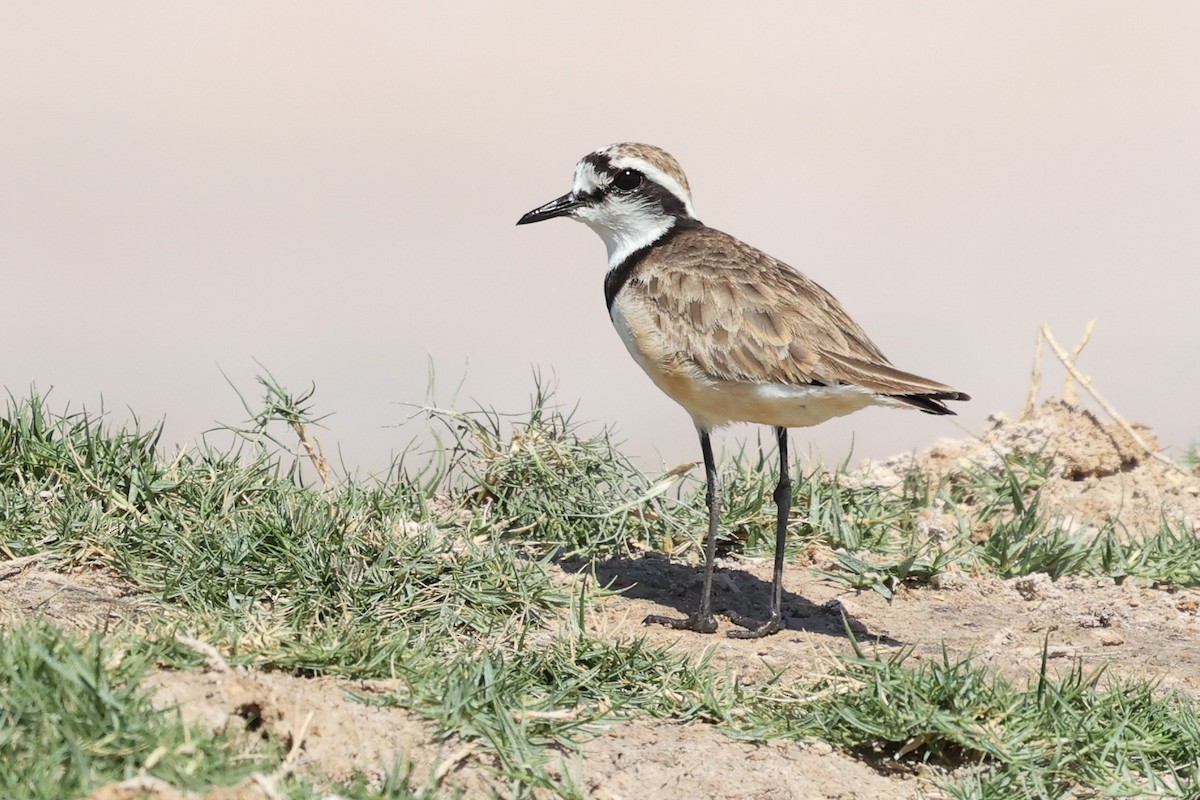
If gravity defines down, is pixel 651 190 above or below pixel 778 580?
above

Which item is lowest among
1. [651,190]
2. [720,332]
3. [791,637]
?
[791,637]

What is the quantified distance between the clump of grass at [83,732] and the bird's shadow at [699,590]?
95.4 inches

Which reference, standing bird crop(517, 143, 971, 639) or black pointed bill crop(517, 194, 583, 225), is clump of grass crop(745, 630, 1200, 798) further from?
black pointed bill crop(517, 194, 583, 225)

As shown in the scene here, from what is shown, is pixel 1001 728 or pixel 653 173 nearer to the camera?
pixel 1001 728

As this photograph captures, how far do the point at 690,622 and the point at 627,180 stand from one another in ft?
7.00

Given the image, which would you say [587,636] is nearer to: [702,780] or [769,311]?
[702,780]

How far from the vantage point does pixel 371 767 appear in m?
3.74

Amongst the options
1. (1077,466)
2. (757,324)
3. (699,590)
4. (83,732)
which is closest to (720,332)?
(757,324)

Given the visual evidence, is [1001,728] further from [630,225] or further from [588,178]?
[588,178]

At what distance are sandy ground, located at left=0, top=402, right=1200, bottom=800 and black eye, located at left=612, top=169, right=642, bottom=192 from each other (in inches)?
68.0

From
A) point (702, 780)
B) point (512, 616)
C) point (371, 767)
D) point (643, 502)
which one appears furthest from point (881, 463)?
point (371, 767)

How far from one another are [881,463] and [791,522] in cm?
118

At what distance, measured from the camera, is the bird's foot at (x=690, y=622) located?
564 cm

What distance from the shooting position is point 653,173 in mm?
6543
